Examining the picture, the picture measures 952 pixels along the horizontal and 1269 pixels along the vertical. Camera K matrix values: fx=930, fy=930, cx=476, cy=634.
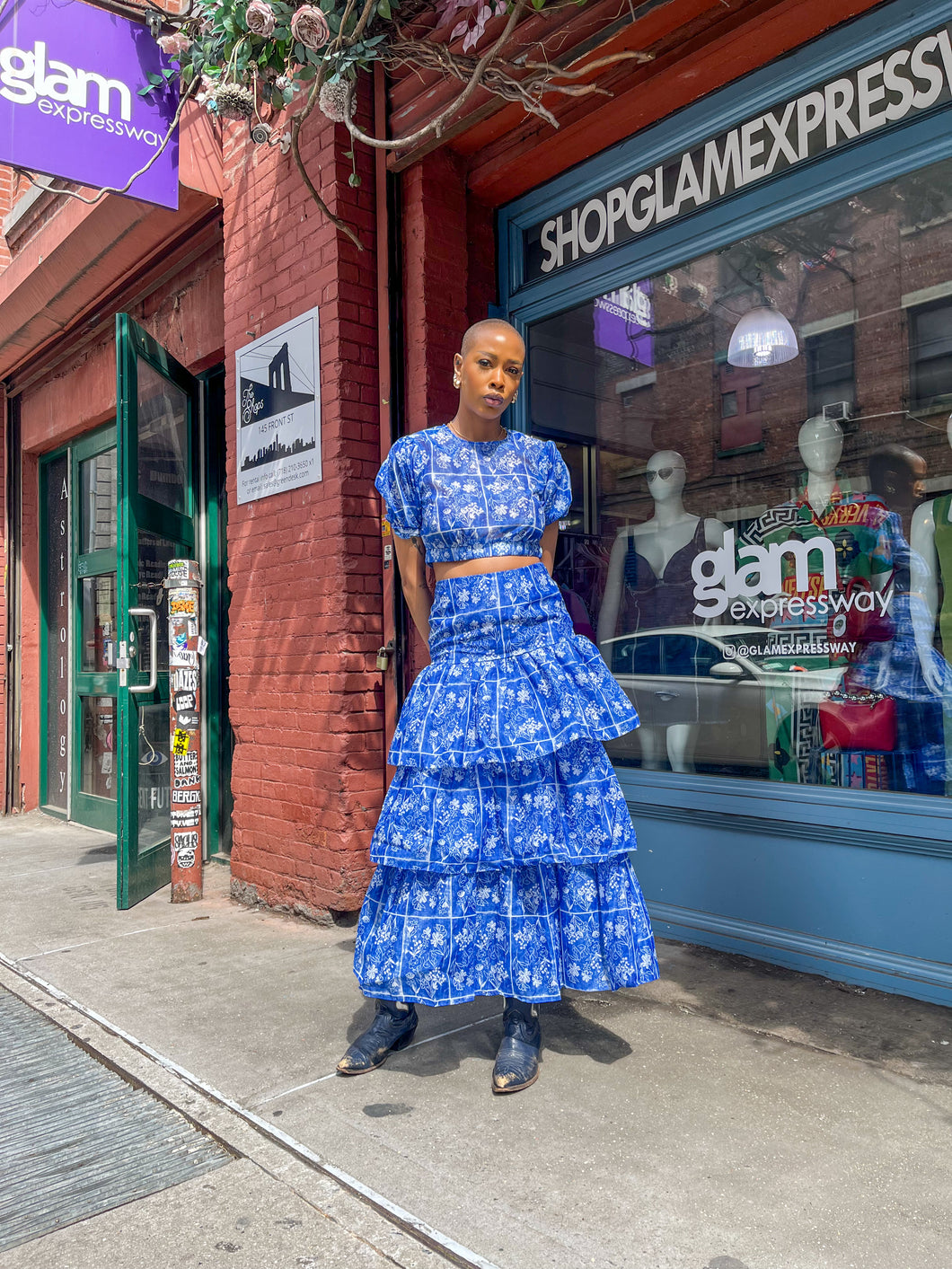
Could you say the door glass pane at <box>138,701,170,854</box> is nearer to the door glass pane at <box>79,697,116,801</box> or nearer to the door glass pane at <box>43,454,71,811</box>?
the door glass pane at <box>79,697,116,801</box>

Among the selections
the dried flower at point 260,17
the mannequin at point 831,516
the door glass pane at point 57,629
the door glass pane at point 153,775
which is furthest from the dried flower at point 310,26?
the door glass pane at point 57,629

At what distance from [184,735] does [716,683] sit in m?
2.70

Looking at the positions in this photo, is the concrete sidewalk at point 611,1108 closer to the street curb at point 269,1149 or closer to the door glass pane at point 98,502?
the street curb at point 269,1149

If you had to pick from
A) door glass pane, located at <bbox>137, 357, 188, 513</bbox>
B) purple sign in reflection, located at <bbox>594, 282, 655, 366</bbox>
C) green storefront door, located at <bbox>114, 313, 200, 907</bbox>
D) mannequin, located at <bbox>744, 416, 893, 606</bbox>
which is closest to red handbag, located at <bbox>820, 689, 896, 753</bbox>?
mannequin, located at <bbox>744, 416, 893, 606</bbox>

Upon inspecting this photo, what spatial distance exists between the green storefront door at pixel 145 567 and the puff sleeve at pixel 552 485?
2738mm

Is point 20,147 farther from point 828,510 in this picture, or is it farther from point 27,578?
point 27,578

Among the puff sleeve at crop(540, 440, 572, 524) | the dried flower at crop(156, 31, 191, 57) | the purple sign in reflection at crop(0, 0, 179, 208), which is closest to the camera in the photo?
the puff sleeve at crop(540, 440, 572, 524)

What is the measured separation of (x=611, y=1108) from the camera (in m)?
2.29

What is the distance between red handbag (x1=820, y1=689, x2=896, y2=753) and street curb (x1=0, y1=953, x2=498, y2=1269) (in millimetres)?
2109

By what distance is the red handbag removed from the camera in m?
3.12

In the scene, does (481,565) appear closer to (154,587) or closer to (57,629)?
(154,587)

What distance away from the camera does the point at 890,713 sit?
10.2 feet

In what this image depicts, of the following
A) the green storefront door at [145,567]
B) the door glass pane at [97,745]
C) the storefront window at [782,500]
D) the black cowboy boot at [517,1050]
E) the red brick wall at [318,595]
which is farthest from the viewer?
the door glass pane at [97,745]

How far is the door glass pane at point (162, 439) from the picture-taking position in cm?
502
